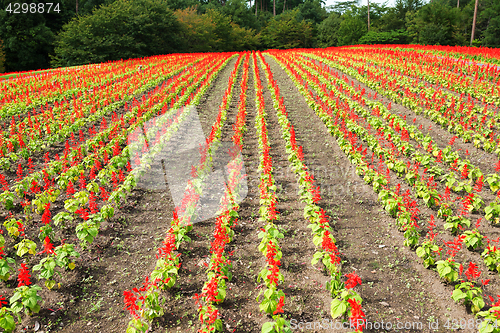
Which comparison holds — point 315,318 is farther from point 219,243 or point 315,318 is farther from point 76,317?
point 76,317

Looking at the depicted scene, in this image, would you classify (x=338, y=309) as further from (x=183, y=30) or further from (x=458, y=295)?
(x=183, y=30)

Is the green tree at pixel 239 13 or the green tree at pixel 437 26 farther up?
the green tree at pixel 239 13

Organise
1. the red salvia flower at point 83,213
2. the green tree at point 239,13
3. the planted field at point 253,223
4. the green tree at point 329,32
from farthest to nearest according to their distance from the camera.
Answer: the green tree at point 239,13 < the green tree at point 329,32 < the red salvia flower at point 83,213 < the planted field at point 253,223

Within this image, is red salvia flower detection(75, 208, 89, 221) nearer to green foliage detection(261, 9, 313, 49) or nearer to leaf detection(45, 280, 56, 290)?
leaf detection(45, 280, 56, 290)

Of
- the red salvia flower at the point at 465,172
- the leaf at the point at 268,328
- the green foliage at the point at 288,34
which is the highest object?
the green foliage at the point at 288,34

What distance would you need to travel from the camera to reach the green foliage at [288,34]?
2288 inches

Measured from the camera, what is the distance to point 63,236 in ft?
19.8

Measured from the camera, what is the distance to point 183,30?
155 feet

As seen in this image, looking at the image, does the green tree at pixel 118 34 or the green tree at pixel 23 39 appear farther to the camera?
the green tree at pixel 23 39

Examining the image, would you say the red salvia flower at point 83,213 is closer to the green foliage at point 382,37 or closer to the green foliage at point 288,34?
the green foliage at point 382,37

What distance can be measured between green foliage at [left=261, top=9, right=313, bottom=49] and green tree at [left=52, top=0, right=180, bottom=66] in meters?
21.9

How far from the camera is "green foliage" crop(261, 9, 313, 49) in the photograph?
58.1 m

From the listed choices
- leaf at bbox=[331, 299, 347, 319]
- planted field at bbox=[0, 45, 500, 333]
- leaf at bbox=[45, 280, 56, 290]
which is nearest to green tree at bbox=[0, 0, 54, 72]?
planted field at bbox=[0, 45, 500, 333]

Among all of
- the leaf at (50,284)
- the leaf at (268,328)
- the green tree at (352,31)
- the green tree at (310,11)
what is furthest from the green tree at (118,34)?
the green tree at (310,11)
